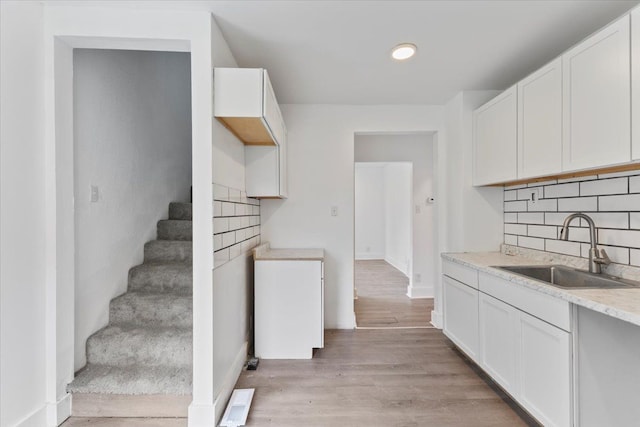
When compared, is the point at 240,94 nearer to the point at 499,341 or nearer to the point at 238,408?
the point at 238,408

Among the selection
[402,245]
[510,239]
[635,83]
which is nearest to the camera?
[635,83]

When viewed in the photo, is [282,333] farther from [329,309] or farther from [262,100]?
[262,100]

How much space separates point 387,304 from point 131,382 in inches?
116

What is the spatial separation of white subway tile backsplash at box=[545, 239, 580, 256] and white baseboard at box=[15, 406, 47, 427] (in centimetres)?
335

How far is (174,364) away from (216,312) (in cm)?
56

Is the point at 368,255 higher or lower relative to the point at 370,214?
lower

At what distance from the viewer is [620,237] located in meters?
1.73

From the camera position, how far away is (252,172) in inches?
102

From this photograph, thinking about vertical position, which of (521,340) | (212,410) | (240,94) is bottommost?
(212,410)

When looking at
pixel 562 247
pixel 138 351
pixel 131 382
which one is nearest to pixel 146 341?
pixel 138 351

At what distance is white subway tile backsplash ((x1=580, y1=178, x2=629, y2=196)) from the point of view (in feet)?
5.66

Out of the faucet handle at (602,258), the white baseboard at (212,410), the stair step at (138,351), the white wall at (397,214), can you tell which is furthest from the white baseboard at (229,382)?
the white wall at (397,214)

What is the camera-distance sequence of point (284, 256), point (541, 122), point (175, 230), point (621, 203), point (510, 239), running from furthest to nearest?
point (175, 230) → point (510, 239) → point (284, 256) → point (541, 122) → point (621, 203)

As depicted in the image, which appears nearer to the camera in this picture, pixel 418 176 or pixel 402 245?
pixel 418 176
